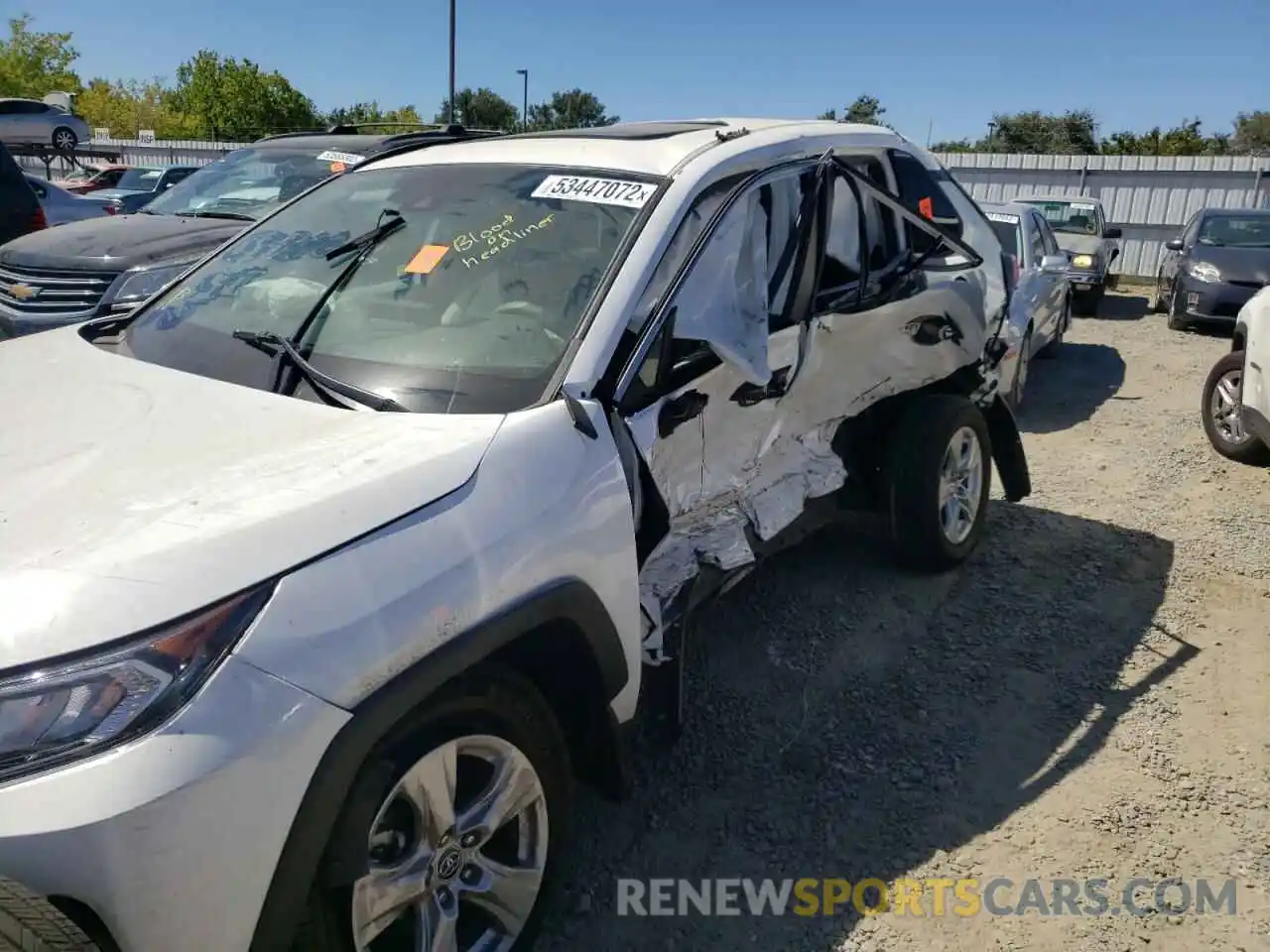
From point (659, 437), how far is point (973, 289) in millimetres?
2395

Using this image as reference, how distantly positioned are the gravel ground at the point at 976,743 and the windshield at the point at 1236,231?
342 inches

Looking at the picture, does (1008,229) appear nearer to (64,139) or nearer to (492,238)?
(492,238)

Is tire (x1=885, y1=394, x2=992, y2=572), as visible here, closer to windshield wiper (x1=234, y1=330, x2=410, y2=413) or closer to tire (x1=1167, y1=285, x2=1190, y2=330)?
windshield wiper (x1=234, y1=330, x2=410, y2=413)

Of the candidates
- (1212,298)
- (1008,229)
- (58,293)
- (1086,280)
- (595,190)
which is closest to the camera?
(595,190)

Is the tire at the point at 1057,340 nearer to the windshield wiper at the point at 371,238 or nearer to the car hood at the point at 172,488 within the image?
the windshield wiper at the point at 371,238

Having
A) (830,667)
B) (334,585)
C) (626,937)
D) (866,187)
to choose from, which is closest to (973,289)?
(866,187)

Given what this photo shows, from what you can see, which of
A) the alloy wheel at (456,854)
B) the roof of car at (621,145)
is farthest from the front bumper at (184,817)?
the roof of car at (621,145)

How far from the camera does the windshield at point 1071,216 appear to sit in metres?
14.5

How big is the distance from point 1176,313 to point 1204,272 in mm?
644

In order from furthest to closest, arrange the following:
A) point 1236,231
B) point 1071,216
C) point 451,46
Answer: point 451,46 < point 1071,216 < point 1236,231

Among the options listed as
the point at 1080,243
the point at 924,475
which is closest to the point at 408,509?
the point at 924,475

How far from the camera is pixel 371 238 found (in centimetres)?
295

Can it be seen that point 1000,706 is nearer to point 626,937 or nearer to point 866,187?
point 626,937

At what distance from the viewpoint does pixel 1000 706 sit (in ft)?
11.7
